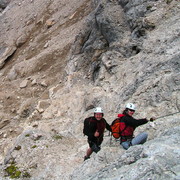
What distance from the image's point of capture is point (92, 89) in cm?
1628

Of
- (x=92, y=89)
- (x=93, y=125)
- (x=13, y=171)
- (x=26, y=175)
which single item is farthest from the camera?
(x=92, y=89)

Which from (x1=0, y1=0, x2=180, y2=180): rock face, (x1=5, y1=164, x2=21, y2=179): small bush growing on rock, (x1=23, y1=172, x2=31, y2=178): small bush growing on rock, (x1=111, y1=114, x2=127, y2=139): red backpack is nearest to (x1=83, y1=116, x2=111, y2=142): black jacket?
(x1=111, y1=114, x2=127, y2=139): red backpack

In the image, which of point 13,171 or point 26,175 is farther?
point 13,171

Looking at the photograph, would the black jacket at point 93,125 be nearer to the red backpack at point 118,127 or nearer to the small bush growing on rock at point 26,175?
the red backpack at point 118,127

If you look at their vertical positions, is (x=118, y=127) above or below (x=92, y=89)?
above

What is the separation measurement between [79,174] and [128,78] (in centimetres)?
764

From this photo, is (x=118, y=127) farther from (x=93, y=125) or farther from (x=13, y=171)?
(x=13, y=171)

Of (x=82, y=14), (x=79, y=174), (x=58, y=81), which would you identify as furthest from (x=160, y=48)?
(x=82, y=14)

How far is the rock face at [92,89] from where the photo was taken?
7.66 meters

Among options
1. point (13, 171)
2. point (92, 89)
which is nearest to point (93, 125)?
point (13, 171)

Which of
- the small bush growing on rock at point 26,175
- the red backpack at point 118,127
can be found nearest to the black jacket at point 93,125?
the red backpack at point 118,127

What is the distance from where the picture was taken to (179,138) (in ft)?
22.4

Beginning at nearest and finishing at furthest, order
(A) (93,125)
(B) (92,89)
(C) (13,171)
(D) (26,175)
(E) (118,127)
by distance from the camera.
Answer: (E) (118,127)
(A) (93,125)
(D) (26,175)
(C) (13,171)
(B) (92,89)

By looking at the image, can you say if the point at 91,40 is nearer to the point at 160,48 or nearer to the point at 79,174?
the point at 160,48
